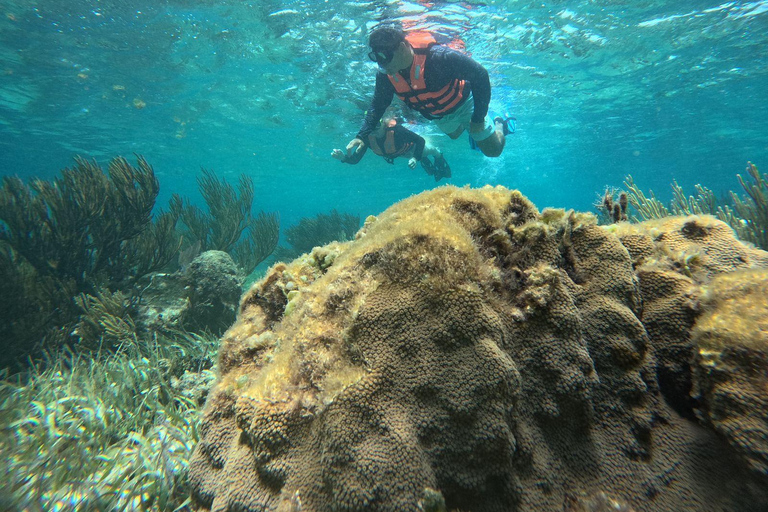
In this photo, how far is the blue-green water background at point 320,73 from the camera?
1234cm

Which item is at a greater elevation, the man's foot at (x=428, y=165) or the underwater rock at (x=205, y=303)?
the man's foot at (x=428, y=165)

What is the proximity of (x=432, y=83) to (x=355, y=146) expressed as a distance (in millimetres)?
2368

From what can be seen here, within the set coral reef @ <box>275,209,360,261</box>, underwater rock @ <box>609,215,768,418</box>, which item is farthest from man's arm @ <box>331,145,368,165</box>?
underwater rock @ <box>609,215,768,418</box>

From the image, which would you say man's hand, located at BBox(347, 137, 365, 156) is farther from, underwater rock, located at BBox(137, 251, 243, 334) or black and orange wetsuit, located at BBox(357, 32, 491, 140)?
underwater rock, located at BBox(137, 251, 243, 334)

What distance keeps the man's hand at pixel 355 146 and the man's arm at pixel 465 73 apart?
2.20m

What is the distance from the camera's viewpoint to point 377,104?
7.64m

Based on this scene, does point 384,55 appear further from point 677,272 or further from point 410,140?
point 677,272

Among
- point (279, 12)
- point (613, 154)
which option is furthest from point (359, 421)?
point (613, 154)

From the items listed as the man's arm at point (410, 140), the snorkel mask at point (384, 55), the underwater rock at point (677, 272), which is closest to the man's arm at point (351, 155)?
the snorkel mask at point (384, 55)

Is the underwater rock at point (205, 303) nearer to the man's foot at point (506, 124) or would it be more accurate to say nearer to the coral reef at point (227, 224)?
the coral reef at point (227, 224)

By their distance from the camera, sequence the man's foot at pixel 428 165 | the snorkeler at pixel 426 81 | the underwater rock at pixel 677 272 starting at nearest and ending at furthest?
the underwater rock at pixel 677 272 < the snorkeler at pixel 426 81 < the man's foot at pixel 428 165

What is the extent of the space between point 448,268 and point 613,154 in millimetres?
45852

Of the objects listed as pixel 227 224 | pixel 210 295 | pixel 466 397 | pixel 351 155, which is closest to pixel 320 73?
pixel 227 224

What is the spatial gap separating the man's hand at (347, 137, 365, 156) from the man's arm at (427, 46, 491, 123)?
2.20 m
